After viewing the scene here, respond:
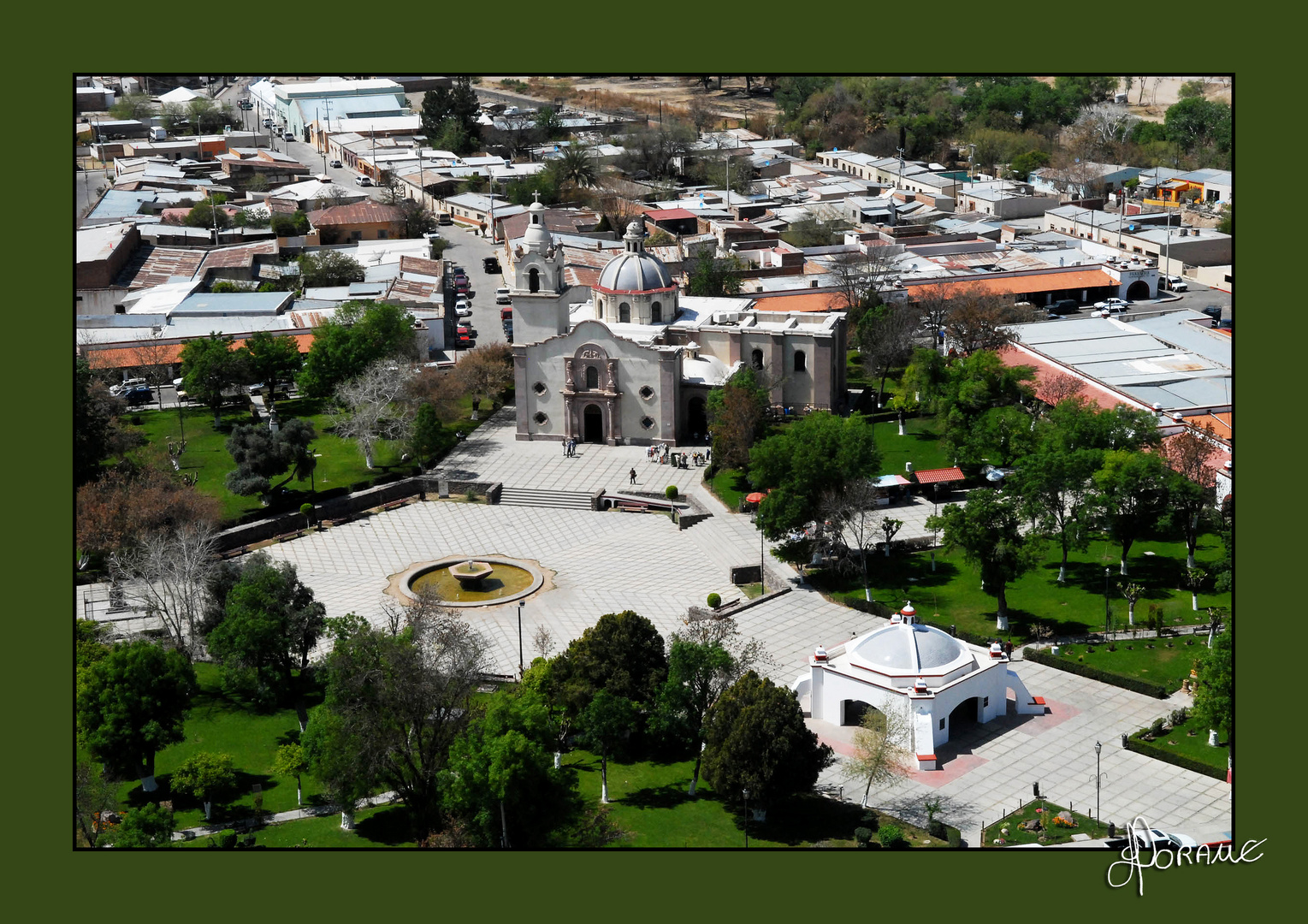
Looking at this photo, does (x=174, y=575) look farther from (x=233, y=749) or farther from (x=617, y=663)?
(x=617, y=663)

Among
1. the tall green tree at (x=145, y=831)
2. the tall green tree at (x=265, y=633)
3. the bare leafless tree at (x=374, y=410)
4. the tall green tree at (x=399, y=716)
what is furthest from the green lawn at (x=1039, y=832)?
the bare leafless tree at (x=374, y=410)

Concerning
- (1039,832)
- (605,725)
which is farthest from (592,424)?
(1039,832)

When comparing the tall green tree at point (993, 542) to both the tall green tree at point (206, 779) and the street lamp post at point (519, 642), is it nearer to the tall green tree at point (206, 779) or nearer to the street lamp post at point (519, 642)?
the street lamp post at point (519, 642)

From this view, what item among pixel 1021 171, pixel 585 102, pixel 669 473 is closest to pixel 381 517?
pixel 669 473

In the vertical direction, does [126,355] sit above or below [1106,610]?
above

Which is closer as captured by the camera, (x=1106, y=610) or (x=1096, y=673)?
(x=1096, y=673)

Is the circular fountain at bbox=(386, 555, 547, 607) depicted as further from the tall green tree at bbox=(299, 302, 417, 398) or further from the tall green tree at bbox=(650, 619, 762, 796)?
the tall green tree at bbox=(299, 302, 417, 398)

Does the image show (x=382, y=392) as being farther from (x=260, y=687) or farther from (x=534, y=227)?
(x=260, y=687)
